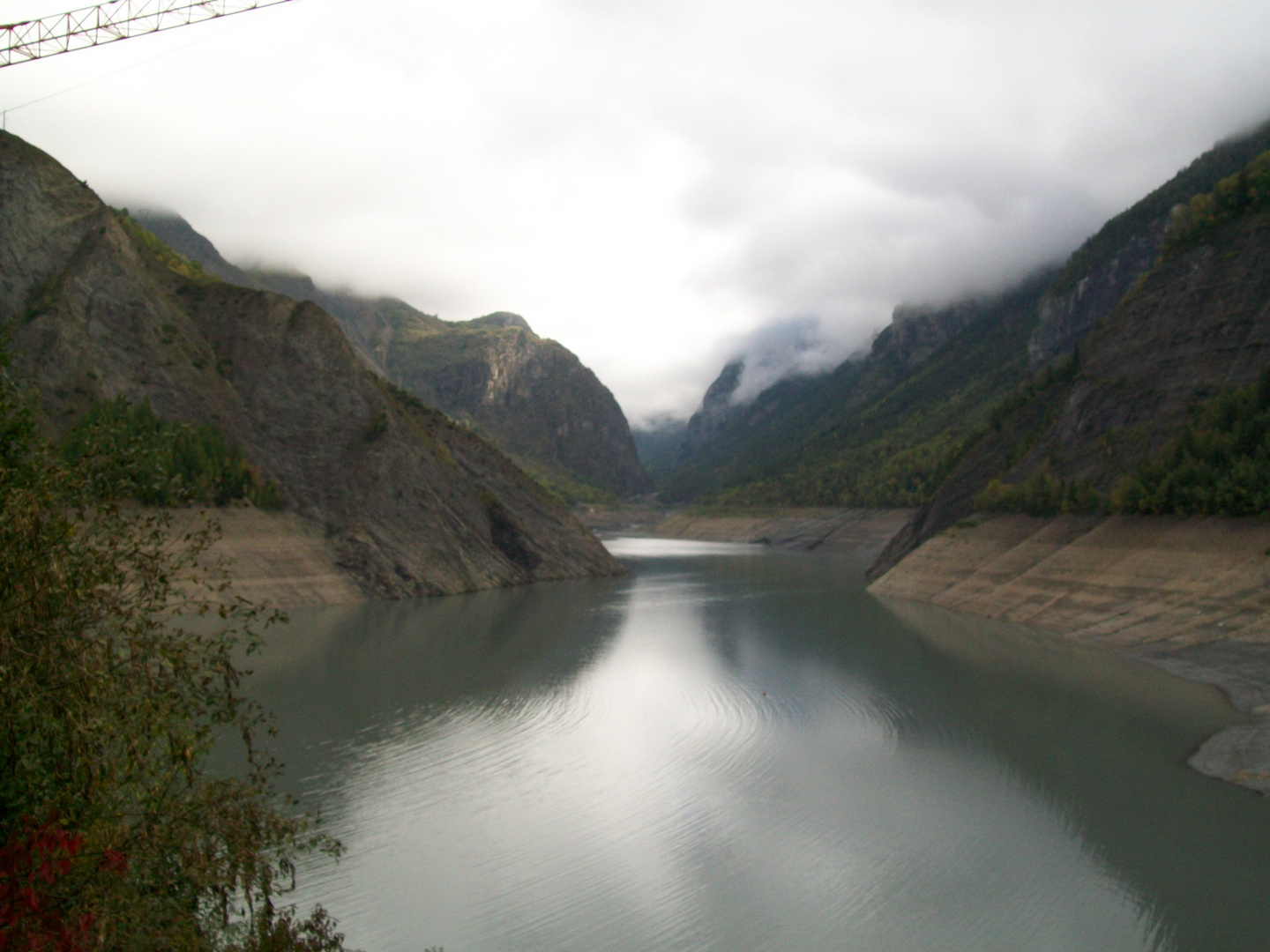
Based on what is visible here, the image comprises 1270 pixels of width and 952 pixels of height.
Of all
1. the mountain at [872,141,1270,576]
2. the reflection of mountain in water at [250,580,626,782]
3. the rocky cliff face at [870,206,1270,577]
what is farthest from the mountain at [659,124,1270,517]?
the reflection of mountain in water at [250,580,626,782]

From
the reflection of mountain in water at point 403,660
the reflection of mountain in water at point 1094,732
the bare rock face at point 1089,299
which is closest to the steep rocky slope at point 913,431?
the bare rock face at point 1089,299

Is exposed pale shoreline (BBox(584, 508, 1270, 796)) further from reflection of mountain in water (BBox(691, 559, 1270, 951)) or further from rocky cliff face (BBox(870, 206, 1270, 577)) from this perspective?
rocky cliff face (BBox(870, 206, 1270, 577))

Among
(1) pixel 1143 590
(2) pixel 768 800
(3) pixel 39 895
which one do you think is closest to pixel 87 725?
(3) pixel 39 895

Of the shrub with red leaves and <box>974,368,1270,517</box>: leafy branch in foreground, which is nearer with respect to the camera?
the shrub with red leaves

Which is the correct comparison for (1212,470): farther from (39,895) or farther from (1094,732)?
(39,895)

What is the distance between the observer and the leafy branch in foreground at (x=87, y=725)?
650cm

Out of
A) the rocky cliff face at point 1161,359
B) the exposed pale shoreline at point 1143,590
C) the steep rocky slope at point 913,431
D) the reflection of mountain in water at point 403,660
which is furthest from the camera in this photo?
the steep rocky slope at point 913,431

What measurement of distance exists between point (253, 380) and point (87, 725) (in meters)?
68.8

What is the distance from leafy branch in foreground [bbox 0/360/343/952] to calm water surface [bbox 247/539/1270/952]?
23.4 ft

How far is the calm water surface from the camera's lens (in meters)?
14.5

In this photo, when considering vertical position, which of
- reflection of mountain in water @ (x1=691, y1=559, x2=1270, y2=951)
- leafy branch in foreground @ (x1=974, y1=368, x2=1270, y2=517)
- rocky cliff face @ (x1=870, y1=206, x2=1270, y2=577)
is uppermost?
rocky cliff face @ (x1=870, y1=206, x2=1270, y2=577)

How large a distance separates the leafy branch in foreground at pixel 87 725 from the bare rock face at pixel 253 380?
5397 cm

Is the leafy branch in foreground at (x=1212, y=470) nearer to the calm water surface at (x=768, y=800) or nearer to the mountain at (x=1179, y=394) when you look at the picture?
the mountain at (x=1179, y=394)

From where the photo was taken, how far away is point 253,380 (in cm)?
6862
